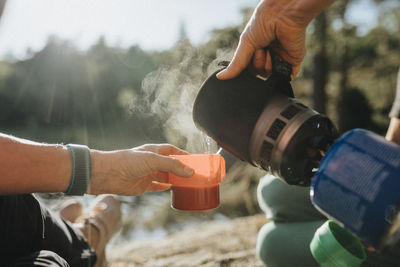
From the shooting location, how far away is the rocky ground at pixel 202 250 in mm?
2266

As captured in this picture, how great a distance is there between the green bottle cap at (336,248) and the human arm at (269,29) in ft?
2.08

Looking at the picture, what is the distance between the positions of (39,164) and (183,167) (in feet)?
1.58

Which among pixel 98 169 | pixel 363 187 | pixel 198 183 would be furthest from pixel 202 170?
pixel 363 187

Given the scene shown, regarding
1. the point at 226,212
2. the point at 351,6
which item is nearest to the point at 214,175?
the point at 226,212

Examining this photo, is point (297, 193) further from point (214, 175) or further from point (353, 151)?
point (353, 151)

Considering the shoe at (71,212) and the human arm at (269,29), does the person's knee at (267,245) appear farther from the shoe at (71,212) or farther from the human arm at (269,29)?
the shoe at (71,212)

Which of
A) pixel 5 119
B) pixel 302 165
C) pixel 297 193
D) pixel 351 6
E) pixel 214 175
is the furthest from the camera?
pixel 5 119

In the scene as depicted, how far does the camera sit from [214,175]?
1.32 metres

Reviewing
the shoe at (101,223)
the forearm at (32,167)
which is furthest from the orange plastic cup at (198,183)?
the shoe at (101,223)

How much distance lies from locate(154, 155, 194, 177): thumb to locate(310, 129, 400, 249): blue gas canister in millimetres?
499

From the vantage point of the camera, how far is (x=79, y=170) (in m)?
1.16

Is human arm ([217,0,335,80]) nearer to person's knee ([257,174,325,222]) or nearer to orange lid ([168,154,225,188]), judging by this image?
orange lid ([168,154,225,188])

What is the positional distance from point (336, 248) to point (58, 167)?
0.98 m

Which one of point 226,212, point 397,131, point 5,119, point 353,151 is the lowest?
point 5,119
